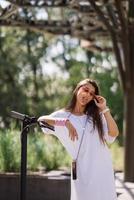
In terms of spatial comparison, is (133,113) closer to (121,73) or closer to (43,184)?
(121,73)

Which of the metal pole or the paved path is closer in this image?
the metal pole

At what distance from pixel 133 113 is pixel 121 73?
33.8 inches

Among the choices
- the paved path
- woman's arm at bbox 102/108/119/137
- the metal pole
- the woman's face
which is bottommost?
the paved path

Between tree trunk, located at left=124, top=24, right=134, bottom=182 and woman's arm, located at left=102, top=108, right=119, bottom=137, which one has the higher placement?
tree trunk, located at left=124, top=24, right=134, bottom=182

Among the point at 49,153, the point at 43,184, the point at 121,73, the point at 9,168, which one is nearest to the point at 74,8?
the point at 121,73

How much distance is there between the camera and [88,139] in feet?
15.1

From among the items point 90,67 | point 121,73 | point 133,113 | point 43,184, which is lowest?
point 43,184

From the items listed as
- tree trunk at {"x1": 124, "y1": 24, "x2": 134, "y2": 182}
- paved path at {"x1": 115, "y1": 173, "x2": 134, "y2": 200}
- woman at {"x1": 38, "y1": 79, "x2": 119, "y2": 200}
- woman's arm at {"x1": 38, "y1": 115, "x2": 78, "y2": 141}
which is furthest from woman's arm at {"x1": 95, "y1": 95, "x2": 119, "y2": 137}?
tree trunk at {"x1": 124, "y1": 24, "x2": 134, "y2": 182}

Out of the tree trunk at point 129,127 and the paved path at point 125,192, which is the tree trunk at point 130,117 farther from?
the paved path at point 125,192

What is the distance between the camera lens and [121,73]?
42.4 feet

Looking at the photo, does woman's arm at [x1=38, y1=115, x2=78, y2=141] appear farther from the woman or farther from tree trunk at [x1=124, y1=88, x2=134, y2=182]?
tree trunk at [x1=124, y1=88, x2=134, y2=182]

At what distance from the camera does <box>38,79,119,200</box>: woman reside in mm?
4555

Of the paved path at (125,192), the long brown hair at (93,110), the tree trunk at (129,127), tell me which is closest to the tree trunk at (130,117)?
the tree trunk at (129,127)

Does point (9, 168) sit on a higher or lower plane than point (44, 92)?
lower
